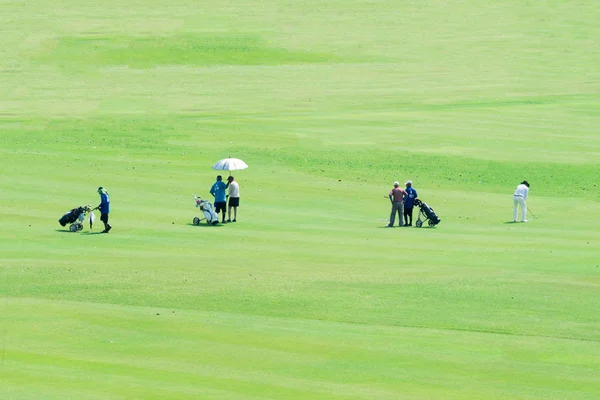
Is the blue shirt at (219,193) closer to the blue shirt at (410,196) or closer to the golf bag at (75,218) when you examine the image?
the golf bag at (75,218)

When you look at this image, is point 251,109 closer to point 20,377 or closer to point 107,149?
point 107,149

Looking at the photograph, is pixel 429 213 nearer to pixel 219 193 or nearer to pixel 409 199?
pixel 409 199

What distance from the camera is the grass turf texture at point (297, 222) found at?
877 inches

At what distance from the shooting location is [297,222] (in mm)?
40406

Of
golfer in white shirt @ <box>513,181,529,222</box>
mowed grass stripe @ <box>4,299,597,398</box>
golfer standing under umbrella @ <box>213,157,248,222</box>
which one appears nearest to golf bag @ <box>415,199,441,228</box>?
golfer in white shirt @ <box>513,181,529,222</box>

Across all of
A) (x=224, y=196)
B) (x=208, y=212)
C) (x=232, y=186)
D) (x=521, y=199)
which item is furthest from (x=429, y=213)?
(x=208, y=212)

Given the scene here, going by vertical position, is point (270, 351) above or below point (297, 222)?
below

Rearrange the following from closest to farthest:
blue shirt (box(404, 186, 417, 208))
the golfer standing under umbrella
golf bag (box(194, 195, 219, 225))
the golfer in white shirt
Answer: golf bag (box(194, 195, 219, 225)) < the golfer standing under umbrella < blue shirt (box(404, 186, 417, 208)) < the golfer in white shirt

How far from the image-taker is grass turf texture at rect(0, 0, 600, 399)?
22281 mm

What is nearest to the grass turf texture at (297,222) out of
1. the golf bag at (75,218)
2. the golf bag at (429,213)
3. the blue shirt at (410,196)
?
the golf bag at (75,218)

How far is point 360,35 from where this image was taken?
110m

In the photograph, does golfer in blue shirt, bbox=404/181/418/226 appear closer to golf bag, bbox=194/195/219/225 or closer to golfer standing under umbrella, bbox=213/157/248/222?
golfer standing under umbrella, bbox=213/157/248/222

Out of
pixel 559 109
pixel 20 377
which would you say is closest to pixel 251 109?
pixel 559 109

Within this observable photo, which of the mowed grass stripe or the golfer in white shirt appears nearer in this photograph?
the mowed grass stripe
